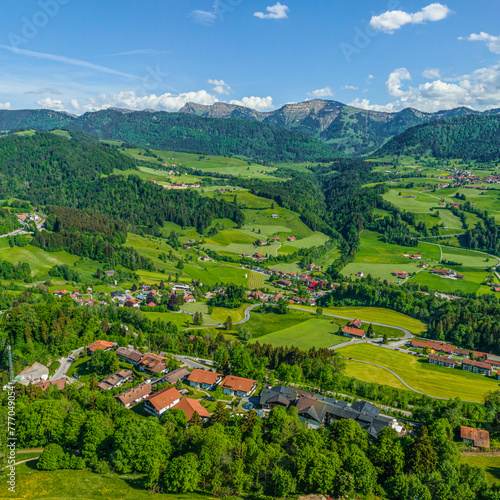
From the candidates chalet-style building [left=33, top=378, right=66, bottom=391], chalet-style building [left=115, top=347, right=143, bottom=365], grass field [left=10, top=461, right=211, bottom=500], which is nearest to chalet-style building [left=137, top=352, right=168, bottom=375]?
chalet-style building [left=115, top=347, right=143, bottom=365]

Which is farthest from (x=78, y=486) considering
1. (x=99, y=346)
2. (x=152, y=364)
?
(x=99, y=346)

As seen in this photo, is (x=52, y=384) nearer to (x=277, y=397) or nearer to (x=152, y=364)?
(x=152, y=364)

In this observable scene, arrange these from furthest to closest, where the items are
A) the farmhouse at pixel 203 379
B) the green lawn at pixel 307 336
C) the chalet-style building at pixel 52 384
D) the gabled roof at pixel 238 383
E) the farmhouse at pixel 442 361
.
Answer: the green lawn at pixel 307 336, the farmhouse at pixel 442 361, the farmhouse at pixel 203 379, the gabled roof at pixel 238 383, the chalet-style building at pixel 52 384

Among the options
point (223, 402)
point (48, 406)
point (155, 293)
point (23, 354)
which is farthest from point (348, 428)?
point (155, 293)

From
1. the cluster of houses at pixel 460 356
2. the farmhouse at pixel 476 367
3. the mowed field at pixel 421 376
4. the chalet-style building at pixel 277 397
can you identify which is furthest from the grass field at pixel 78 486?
the farmhouse at pixel 476 367

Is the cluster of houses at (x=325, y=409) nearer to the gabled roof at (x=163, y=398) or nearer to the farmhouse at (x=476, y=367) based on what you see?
the gabled roof at (x=163, y=398)

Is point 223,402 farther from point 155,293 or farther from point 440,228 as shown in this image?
point 440,228

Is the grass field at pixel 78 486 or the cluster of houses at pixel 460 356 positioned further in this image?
the cluster of houses at pixel 460 356
